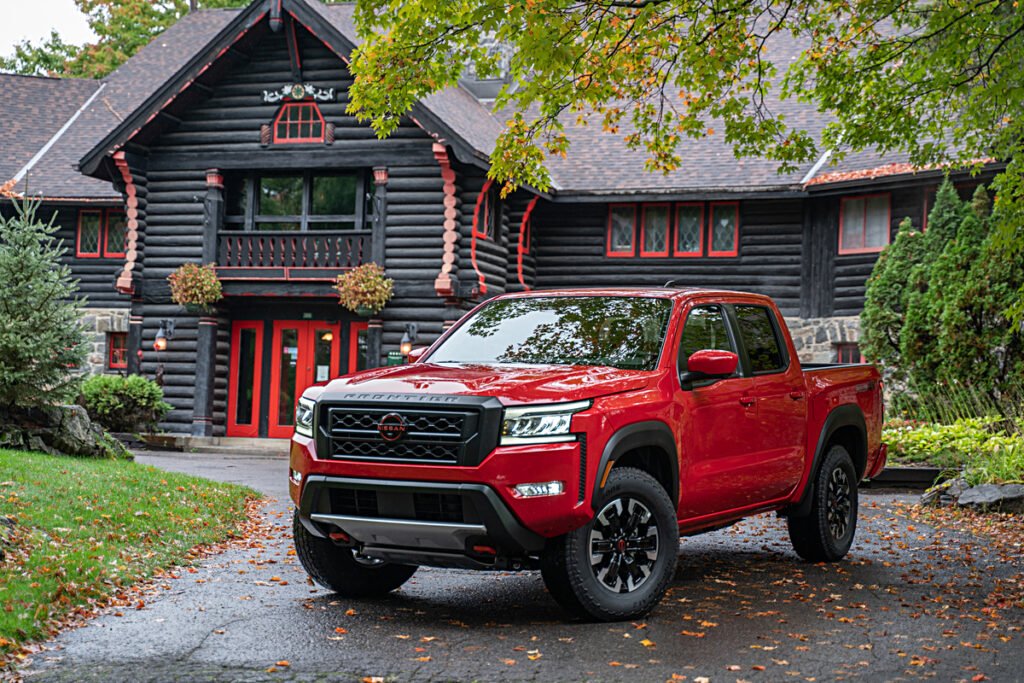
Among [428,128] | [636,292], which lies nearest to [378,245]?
[428,128]

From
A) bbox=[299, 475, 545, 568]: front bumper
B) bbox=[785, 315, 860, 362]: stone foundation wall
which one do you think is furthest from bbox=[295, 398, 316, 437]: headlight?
bbox=[785, 315, 860, 362]: stone foundation wall

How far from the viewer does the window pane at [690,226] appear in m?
24.7

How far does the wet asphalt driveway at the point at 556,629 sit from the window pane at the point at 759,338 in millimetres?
1525

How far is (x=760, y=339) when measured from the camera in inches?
331

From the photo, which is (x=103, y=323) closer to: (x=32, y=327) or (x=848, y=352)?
(x=32, y=327)

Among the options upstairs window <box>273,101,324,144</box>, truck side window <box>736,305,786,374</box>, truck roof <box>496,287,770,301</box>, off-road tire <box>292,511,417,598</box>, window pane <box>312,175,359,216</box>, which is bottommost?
off-road tire <box>292,511,417,598</box>

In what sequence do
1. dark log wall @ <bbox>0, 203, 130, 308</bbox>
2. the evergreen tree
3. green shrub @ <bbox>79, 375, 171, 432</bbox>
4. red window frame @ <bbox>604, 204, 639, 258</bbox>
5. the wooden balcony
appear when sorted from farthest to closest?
dark log wall @ <bbox>0, 203, 130, 308</bbox> < red window frame @ <bbox>604, 204, 639, 258</bbox> < the wooden balcony < green shrub @ <bbox>79, 375, 171, 432</bbox> < the evergreen tree

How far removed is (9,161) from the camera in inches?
1093

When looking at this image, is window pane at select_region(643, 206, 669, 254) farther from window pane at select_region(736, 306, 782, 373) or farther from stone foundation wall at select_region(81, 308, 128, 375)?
window pane at select_region(736, 306, 782, 373)

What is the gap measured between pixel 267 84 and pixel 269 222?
8.92ft

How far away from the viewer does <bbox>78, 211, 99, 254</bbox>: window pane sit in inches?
1068

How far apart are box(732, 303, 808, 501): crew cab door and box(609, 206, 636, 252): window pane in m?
16.5

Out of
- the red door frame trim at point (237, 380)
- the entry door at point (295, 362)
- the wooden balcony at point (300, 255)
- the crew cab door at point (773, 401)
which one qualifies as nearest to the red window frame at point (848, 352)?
the wooden balcony at point (300, 255)

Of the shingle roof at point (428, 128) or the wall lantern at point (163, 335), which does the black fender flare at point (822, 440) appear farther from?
the wall lantern at point (163, 335)
